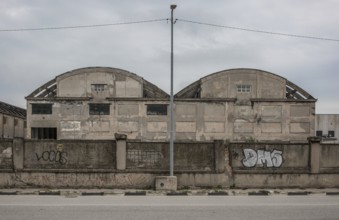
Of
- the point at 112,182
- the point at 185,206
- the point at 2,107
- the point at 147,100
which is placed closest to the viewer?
the point at 185,206

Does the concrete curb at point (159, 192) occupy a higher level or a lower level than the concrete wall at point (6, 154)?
lower

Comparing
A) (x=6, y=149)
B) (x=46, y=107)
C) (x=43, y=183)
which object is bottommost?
(x=43, y=183)

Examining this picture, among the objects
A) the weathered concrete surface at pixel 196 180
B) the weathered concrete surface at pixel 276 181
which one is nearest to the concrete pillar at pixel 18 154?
the weathered concrete surface at pixel 196 180

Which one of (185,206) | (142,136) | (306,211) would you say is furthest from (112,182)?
(142,136)

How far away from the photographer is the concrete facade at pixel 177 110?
1761 inches

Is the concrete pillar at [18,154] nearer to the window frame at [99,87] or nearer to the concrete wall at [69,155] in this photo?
the concrete wall at [69,155]

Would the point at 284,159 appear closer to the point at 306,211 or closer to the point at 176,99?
the point at 306,211

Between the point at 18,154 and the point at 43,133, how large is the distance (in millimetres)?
27858

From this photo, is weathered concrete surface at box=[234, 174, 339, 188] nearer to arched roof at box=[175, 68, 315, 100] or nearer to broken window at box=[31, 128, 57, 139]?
arched roof at box=[175, 68, 315, 100]

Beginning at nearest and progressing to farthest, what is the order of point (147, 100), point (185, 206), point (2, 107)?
point (185, 206), point (147, 100), point (2, 107)

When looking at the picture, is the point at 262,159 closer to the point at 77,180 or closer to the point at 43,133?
the point at 77,180

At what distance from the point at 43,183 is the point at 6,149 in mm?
2414

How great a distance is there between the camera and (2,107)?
172 ft

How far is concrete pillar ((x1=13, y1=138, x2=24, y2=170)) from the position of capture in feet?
61.2
